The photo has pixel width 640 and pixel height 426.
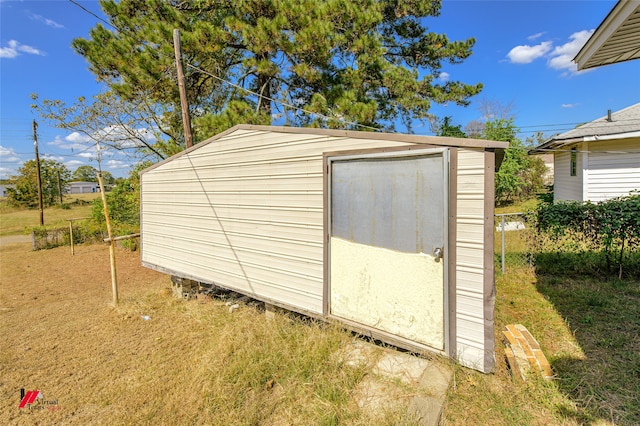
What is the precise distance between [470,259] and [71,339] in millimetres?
5302

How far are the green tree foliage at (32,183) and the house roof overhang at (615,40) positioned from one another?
31.2 meters

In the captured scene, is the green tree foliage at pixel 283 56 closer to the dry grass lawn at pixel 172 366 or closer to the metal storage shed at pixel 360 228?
the metal storage shed at pixel 360 228

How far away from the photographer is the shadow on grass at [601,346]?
2.39 meters

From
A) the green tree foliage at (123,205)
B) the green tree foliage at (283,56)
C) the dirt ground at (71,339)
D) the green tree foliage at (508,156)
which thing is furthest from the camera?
the green tree foliage at (508,156)

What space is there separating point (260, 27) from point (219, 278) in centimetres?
636

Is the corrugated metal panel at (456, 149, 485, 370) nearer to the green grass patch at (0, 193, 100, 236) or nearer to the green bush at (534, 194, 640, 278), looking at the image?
the green bush at (534, 194, 640, 278)

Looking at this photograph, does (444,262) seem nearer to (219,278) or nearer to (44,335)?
(219,278)

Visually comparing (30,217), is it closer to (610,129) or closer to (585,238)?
(585,238)

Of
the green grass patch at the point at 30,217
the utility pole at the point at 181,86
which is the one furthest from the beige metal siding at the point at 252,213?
the green grass patch at the point at 30,217

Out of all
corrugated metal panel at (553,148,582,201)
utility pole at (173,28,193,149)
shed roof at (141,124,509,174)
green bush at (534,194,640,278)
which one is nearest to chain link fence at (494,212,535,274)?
green bush at (534,194,640,278)

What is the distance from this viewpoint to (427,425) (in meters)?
2.14

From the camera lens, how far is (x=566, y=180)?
11.0 metres

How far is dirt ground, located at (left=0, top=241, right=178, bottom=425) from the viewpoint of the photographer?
2.95 metres

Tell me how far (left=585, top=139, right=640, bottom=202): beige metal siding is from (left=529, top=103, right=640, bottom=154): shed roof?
380 mm
